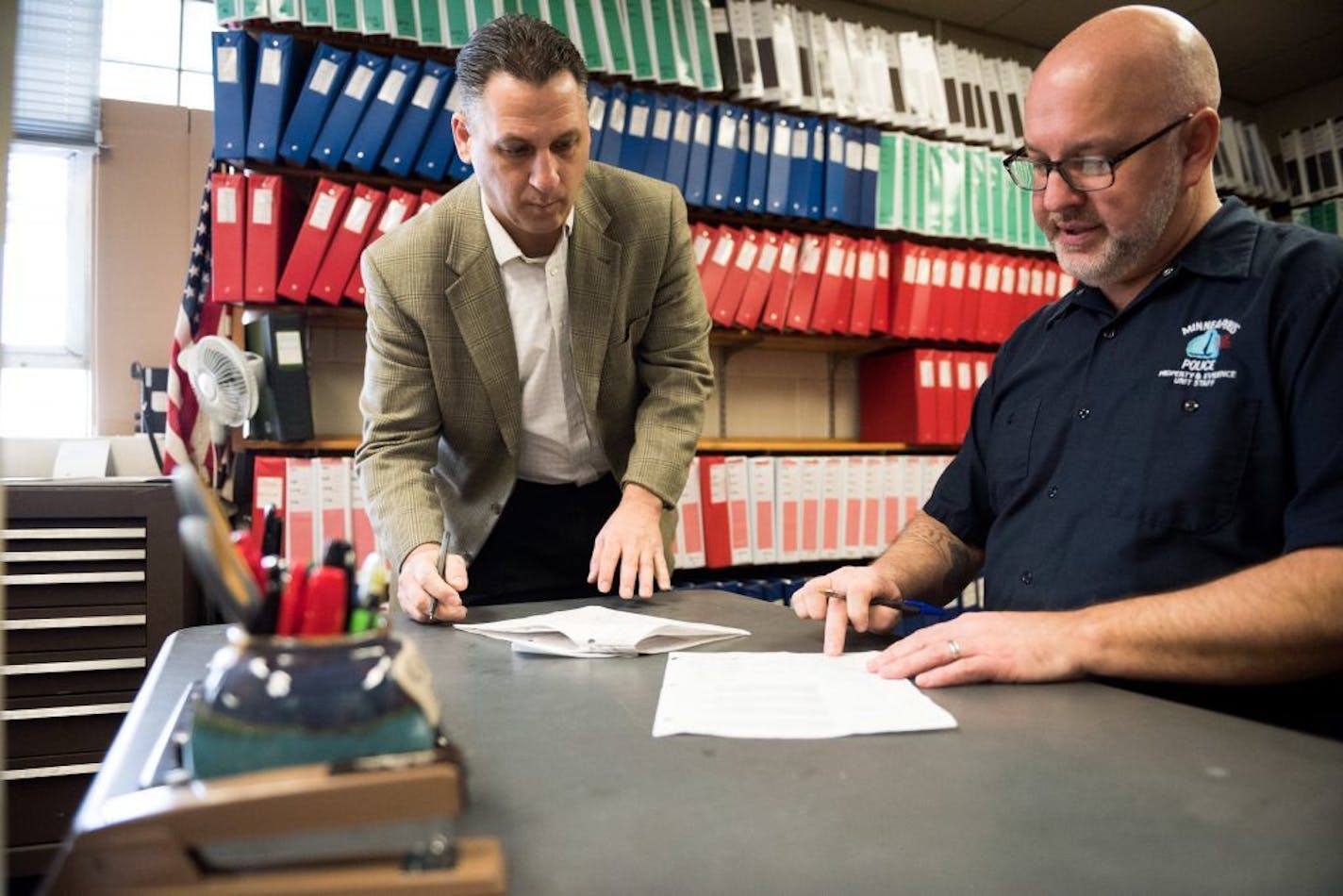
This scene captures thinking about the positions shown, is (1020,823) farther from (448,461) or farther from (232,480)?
(232,480)

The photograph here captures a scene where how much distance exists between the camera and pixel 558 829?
0.51 m

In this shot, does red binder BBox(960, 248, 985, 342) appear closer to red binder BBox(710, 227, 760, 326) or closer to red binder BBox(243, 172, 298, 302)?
red binder BBox(710, 227, 760, 326)

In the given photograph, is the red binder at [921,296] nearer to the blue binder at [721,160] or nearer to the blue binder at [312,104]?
the blue binder at [721,160]

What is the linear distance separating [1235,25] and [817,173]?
2274 millimetres

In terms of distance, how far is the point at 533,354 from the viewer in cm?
159

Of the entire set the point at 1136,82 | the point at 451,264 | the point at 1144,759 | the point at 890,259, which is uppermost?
the point at 890,259

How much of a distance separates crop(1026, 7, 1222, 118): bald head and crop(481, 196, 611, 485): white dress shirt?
83 centimetres

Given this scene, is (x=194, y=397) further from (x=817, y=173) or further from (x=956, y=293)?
(x=956, y=293)

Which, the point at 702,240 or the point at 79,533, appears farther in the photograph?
the point at 702,240

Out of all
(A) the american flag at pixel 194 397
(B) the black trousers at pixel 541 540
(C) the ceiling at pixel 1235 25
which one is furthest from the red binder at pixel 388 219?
(C) the ceiling at pixel 1235 25

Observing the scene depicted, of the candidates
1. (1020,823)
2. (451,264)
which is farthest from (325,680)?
(451,264)

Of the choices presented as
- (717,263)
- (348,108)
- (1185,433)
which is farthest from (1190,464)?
(348,108)

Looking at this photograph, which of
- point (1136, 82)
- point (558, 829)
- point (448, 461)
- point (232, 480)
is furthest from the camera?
point (232, 480)

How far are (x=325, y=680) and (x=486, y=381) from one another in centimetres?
112
